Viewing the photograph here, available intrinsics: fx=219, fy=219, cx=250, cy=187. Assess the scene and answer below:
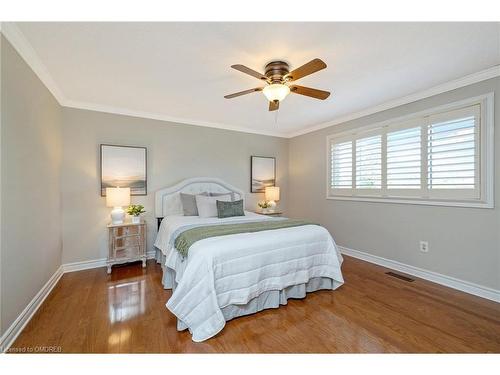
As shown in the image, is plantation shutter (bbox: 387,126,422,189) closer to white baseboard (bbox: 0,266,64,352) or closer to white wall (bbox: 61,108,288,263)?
white wall (bbox: 61,108,288,263)

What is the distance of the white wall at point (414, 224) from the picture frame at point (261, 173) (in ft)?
2.42

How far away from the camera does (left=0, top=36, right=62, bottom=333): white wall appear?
168cm

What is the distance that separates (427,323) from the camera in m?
1.97

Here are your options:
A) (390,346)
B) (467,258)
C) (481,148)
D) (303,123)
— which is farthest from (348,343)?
(303,123)

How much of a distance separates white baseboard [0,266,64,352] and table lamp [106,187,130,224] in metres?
0.95

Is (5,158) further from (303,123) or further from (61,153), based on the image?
(303,123)

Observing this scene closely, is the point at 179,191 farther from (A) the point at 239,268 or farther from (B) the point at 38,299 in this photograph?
(A) the point at 239,268

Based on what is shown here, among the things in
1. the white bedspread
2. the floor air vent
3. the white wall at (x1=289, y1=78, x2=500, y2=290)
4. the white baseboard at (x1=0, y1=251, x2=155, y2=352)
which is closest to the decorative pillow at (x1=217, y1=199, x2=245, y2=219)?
the white bedspread

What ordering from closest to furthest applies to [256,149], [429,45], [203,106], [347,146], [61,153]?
[429,45], [61,153], [203,106], [347,146], [256,149]

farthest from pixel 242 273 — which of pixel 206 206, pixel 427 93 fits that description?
pixel 427 93

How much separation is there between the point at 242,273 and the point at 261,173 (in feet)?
10.3

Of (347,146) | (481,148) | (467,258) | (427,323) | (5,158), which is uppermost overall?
(347,146)
